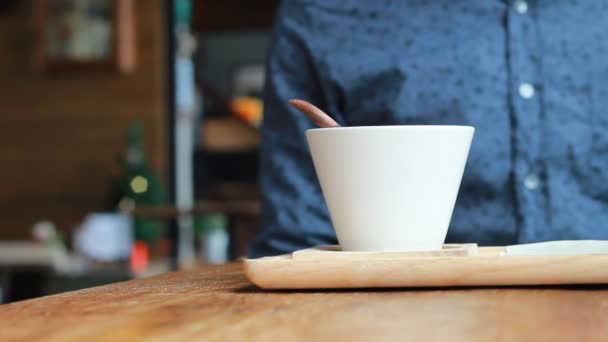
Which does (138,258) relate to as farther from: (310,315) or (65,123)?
(310,315)

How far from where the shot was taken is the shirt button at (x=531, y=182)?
114 centimetres

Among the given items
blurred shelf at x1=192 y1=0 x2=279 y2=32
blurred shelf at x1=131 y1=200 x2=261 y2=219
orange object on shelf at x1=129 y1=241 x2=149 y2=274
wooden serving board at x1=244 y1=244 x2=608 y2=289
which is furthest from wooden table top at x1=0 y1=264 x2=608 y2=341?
blurred shelf at x1=192 y1=0 x2=279 y2=32

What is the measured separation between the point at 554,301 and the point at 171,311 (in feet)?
0.71

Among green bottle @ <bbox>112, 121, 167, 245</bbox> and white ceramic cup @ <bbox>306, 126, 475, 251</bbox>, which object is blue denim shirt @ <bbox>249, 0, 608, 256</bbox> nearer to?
white ceramic cup @ <bbox>306, 126, 475, 251</bbox>

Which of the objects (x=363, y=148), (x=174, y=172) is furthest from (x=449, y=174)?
(x=174, y=172)

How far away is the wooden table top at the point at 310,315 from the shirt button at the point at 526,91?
504mm

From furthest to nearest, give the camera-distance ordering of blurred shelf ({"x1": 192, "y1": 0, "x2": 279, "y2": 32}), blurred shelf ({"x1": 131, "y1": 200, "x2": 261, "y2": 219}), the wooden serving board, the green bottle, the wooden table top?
blurred shelf ({"x1": 192, "y1": 0, "x2": 279, "y2": 32}) < the green bottle < blurred shelf ({"x1": 131, "y1": 200, "x2": 261, "y2": 219}) < the wooden serving board < the wooden table top

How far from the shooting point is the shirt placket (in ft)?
3.72

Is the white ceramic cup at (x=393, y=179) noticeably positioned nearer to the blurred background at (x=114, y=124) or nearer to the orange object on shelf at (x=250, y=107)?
the blurred background at (x=114, y=124)

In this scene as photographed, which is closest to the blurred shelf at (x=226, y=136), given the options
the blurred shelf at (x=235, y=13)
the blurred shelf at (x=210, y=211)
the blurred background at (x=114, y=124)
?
the blurred background at (x=114, y=124)

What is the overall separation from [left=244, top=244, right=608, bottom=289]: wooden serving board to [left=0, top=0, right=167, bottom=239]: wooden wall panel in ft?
15.7

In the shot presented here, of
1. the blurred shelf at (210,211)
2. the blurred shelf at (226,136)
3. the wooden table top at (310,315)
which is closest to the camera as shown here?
the wooden table top at (310,315)

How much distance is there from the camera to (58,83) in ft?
18.4

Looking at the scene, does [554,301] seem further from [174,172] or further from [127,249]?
[174,172]
